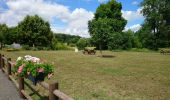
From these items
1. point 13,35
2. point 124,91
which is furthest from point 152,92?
point 13,35

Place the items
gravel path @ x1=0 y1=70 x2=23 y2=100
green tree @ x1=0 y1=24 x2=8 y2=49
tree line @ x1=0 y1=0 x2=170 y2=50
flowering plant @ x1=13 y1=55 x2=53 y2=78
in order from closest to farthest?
1. flowering plant @ x1=13 y1=55 x2=53 y2=78
2. gravel path @ x1=0 y1=70 x2=23 y2=100
3. tree line @ x1=0 y1=0 x2=170 y2=50
4. green tree @ x1=0 y1=24 x2=8 y2=49

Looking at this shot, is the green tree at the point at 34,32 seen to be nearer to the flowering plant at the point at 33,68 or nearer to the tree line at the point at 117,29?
the tree line at the point at 117,29

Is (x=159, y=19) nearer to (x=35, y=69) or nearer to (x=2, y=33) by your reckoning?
(x=2, y=33)

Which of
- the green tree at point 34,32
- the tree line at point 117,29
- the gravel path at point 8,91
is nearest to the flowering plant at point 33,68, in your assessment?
the gravel path at point 8,91

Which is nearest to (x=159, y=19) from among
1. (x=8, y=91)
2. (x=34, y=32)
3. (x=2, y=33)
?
(x=34, y=32)

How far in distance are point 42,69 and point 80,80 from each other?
557 centimetres

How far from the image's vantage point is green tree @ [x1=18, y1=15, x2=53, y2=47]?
62.7 metres

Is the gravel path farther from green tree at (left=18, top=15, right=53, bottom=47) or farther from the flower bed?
green tree at (left=18, top=15, right=53, bottom=47)

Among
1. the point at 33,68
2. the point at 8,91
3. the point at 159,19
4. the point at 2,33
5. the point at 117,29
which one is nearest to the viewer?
the point at 33,68

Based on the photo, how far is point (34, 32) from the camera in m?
64.2

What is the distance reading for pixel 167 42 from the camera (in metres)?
54.6

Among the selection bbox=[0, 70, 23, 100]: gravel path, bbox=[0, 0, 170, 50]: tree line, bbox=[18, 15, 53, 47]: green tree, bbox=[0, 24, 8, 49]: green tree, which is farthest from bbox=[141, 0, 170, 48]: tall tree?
bbox=[0, 70, 23, 100]: gravel path

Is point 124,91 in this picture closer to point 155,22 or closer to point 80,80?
point 80,80

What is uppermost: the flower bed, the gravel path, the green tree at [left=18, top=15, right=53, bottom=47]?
the green tree at [left=18, top=15, right=53, bottom=47]
